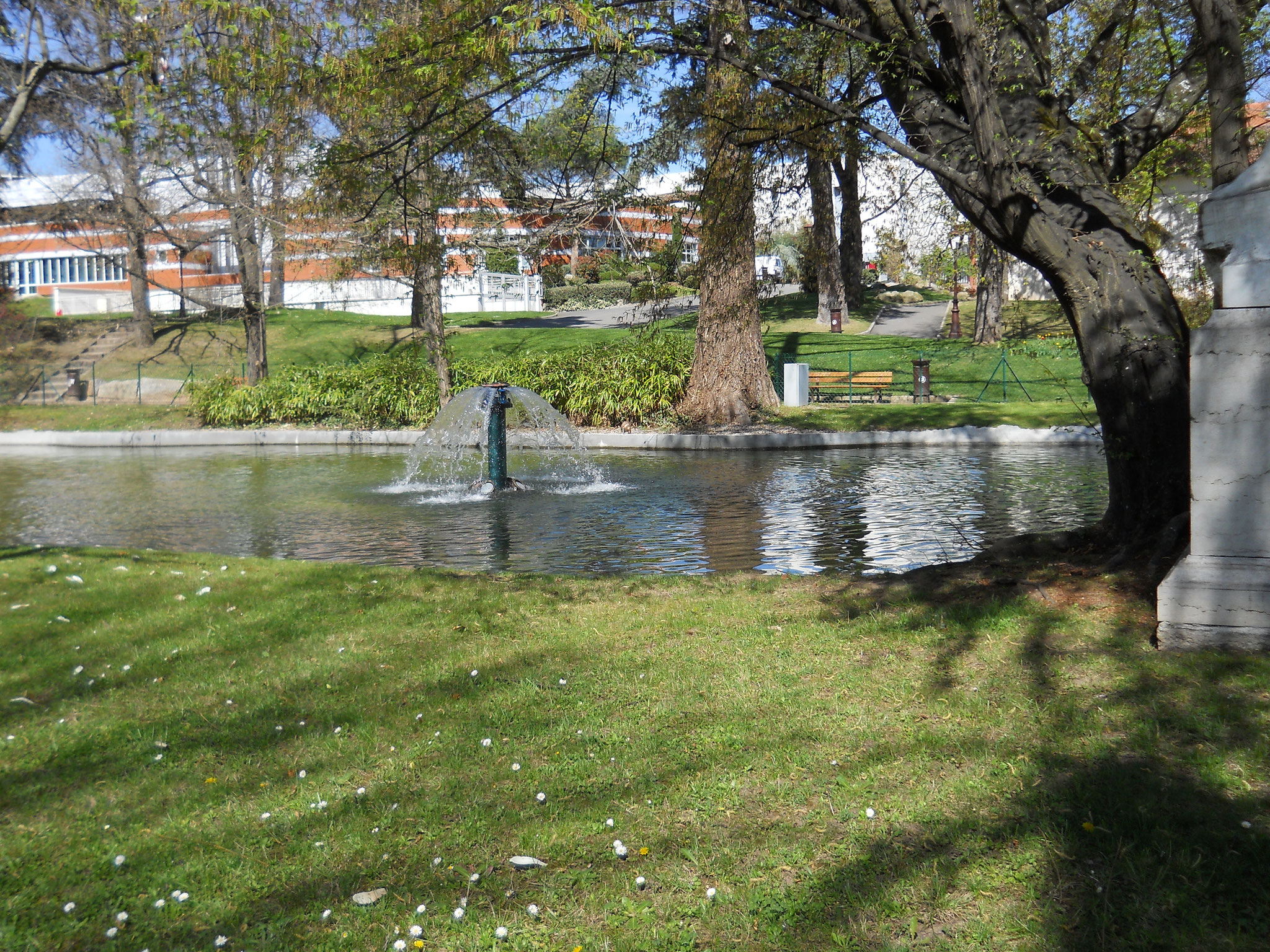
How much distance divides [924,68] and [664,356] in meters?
15.2

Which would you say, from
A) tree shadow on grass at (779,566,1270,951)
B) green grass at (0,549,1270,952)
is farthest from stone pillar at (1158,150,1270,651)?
tree shadow on grass at (779,566,1270,951)

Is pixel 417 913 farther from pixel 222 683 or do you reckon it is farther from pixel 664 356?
pixel 664 356

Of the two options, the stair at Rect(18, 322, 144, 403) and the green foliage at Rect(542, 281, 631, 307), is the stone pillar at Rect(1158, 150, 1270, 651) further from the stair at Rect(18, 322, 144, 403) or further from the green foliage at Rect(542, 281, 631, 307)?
the green foliage at Rect(542, 281, 631, 307)

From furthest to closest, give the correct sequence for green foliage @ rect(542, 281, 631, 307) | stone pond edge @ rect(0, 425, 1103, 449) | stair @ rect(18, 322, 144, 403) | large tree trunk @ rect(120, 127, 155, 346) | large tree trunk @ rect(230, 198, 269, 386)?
green foliage @ rect(542, 281, 631, 307)
stair @ rect(18, 322, 144, 403)
large tree trunk @ rect(120, 127, 155, 346)
large tree trunk @ rect(230, 198, 269, 386)
stone pond edge @ rect(0, 425, 1103, 449)

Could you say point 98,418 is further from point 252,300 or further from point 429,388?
point 429,388

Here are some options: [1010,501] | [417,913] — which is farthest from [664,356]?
[417,913]

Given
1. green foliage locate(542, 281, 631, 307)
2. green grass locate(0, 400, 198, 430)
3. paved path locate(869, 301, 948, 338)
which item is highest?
green foliage locate(542, 281, 631, 307)

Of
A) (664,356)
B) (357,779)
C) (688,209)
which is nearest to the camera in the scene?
(357,779)

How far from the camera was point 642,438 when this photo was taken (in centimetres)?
1931

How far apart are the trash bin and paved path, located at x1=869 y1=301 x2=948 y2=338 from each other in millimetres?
9991

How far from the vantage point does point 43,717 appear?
499 cm

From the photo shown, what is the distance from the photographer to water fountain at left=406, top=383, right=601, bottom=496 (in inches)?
548

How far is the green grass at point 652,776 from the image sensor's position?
316 cm

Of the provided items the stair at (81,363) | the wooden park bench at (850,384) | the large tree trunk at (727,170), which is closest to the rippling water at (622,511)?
the large tree trunk at (727,170)
